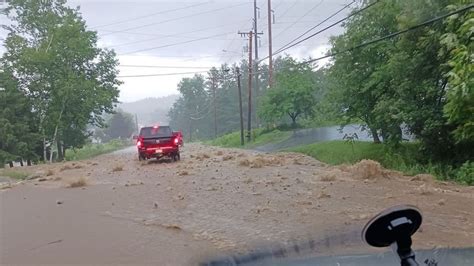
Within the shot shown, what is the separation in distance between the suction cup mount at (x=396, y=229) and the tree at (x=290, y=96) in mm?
40588

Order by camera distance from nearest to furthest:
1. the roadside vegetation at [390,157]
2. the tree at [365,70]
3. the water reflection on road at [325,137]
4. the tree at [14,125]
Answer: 1. the roadside vegetation at [390,157]
2. the tree at [365,70]
3. the water reflection on road at [325,137]
4. the tree at [14,125]

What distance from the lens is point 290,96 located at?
141 feet

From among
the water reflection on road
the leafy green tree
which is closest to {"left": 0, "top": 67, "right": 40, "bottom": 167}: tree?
the water reflection on road

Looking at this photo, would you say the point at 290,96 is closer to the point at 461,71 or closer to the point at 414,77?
the point at 414,77

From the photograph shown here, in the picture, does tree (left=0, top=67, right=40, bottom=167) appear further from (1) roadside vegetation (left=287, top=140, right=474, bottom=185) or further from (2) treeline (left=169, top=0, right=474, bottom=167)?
(2) treeline (left=169, top=0, right=474, bottom=167)

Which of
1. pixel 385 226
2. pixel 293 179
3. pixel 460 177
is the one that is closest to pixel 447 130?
pixel 460 177

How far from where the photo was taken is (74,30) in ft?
125

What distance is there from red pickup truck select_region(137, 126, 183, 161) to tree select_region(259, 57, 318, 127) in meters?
20.6

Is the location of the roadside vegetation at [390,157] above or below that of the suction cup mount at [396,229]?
below

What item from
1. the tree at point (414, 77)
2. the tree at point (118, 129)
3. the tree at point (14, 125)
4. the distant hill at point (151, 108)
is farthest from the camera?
→ the distant hill at point (151, 108)

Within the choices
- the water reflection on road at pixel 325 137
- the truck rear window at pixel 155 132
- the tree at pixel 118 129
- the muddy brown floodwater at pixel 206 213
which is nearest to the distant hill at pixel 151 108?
the tree at pixel 118 129

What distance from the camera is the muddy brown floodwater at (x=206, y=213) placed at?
754 centimetres

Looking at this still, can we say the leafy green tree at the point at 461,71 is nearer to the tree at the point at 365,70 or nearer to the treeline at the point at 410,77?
the treeline at the point at 410,77

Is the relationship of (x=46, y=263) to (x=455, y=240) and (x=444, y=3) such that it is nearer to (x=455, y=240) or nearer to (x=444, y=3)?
(x=455, y=240)
